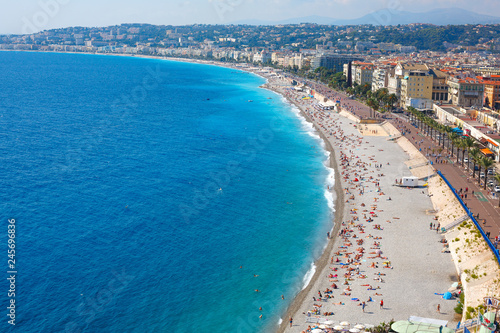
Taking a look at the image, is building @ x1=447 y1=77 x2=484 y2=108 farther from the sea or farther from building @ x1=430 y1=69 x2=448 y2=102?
the sea

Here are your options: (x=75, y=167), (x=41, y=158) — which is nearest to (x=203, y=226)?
(x=75, y=167)

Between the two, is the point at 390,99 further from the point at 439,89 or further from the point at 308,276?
the point at 308,276

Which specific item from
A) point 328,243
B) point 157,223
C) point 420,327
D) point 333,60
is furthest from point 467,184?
point 333,60

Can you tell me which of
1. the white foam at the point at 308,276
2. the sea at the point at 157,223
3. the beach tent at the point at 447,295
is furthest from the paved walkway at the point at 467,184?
the white foam at the point at 308,276

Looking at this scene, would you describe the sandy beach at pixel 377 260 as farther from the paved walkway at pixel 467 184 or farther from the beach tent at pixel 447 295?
the paved walkway at pixel 467 184

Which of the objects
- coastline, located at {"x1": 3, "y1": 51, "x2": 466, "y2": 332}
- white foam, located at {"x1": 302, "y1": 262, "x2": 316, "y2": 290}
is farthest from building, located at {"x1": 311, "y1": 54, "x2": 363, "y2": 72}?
white foam, located at {"x1": 302, "y1": 262, "x2": 316, "y2": 290}
